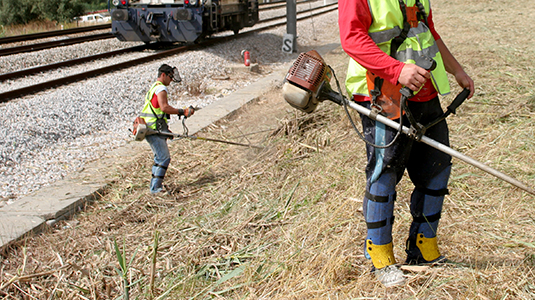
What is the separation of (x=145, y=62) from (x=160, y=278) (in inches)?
353

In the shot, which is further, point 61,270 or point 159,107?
point 159,107

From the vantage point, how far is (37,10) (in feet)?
86.7

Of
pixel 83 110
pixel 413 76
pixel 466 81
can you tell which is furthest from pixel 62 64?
pixel 413 76

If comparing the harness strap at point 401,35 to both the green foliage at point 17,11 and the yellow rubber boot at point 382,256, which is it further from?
the green foliage at point 17,11

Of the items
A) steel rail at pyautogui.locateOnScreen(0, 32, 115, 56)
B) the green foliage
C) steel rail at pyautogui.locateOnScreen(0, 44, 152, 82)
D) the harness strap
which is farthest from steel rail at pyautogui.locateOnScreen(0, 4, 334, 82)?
the green foliage

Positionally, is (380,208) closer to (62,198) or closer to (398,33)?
(398,33)

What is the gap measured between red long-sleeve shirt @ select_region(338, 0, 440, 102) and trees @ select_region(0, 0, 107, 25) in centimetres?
2716

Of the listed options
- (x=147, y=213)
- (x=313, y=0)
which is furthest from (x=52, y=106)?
(x=313, y=0)

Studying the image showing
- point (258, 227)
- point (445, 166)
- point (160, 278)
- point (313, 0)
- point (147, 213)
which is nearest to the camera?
point (445, 166)

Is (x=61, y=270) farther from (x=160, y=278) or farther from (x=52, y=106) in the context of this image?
(x=52, y=106)

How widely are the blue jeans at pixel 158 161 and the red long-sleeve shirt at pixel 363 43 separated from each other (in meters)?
3.06

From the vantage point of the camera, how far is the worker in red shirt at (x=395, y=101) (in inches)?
86.1

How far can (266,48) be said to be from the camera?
1430cm

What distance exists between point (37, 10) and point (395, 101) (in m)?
29.0
